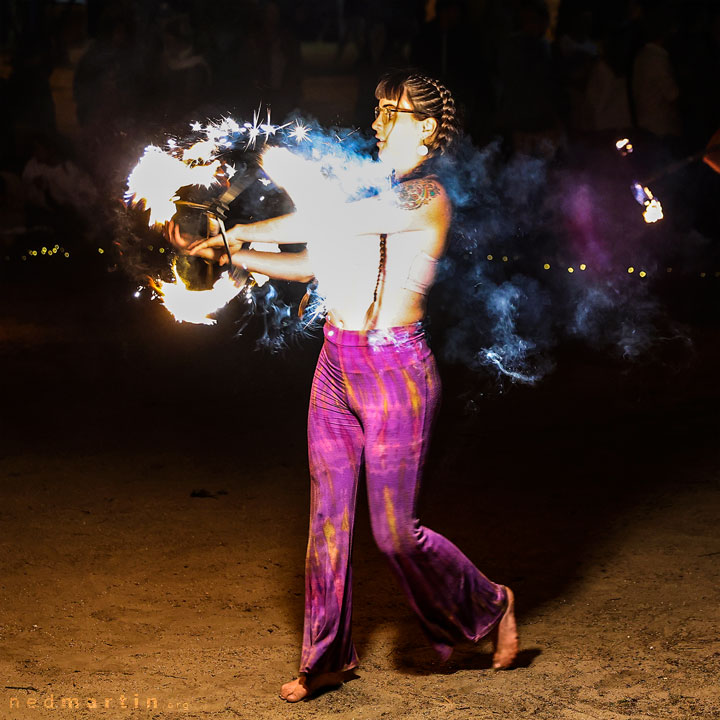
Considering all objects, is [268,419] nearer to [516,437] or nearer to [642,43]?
[516,437]

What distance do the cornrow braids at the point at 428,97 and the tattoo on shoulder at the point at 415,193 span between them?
0.50 feet

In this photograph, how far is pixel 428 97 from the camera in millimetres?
3498

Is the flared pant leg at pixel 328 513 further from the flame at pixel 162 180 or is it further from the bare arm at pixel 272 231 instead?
the flame at pixel 162 180

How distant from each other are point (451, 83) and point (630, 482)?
740cm

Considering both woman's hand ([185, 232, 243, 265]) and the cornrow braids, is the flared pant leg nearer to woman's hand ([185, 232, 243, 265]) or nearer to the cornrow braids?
woman's hand ([185, 232, 243, 265])

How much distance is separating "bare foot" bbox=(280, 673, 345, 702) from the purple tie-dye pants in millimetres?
36

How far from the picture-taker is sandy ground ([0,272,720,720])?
381 cm

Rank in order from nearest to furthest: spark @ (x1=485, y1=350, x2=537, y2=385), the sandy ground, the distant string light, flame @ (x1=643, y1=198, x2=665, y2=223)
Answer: the sandy ground, flame @ (x1=643, y1=198, x2=665, y2=223), spark @ (x1=485, y1=350, x2=537, y2=385), the distant string light

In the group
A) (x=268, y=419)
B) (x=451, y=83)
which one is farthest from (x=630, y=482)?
(x=451, y=83)

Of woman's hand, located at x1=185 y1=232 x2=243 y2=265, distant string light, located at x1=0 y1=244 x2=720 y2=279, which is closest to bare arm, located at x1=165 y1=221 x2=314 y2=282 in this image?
woman's hand, located at x1=185 y1=232 x2=243 y2=265

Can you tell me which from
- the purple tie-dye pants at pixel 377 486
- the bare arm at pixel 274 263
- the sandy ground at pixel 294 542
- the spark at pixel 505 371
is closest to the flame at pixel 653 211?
the sandy ground at pixel 294 542

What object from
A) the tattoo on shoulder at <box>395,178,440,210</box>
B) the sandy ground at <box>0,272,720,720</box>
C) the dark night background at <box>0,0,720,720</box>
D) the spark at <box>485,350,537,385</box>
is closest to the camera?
the tattoo on shoulder at <box>395,178,440,210</box>

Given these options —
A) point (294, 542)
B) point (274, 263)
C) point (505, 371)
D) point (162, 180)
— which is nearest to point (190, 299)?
point (274, 263)

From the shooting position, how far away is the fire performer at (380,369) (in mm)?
3506
